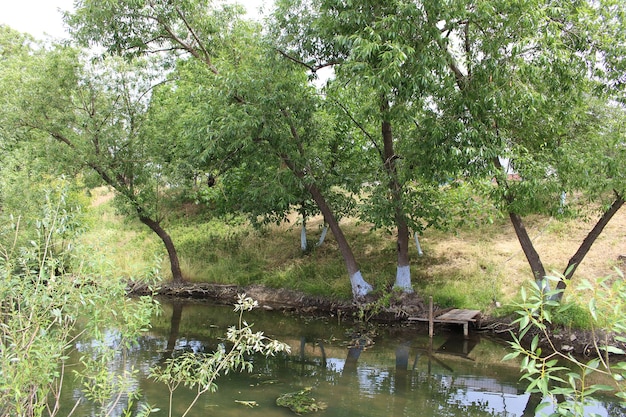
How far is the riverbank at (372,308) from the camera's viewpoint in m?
12.6

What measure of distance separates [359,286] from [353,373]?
5.57 meters

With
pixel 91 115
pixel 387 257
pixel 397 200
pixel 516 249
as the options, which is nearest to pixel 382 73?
pixel 397 200

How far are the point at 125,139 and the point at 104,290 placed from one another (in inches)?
529

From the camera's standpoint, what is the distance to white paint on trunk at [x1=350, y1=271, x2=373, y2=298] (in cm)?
1652

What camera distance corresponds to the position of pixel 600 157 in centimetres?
1120

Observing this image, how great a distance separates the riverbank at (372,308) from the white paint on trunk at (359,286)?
31cm

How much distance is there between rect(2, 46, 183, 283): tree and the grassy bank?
2331 millimetres

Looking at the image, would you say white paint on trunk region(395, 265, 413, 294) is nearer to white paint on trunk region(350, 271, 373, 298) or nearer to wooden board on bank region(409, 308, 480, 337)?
white paint on trunk region(350, 271, 373, 298)

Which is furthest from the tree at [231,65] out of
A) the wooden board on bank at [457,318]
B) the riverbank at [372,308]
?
the wooden board on bank at [457,318]

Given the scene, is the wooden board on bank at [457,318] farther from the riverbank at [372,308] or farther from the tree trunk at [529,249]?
the tree trunk at [529,249]

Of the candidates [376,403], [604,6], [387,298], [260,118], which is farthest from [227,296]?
[604,6]

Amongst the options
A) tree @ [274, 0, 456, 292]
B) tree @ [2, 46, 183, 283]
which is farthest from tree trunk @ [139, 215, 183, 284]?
tree @ [274, 0, 456, 292]

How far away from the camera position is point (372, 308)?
1581 centimetres

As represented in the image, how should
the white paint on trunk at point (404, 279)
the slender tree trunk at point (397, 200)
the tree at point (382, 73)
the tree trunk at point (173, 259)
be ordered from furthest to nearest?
the tree trunk at point (173, 259), the white paint on trunk at point (404, 279), the slender tree trunk at point (397, 200), the tree at point (382, 73)
